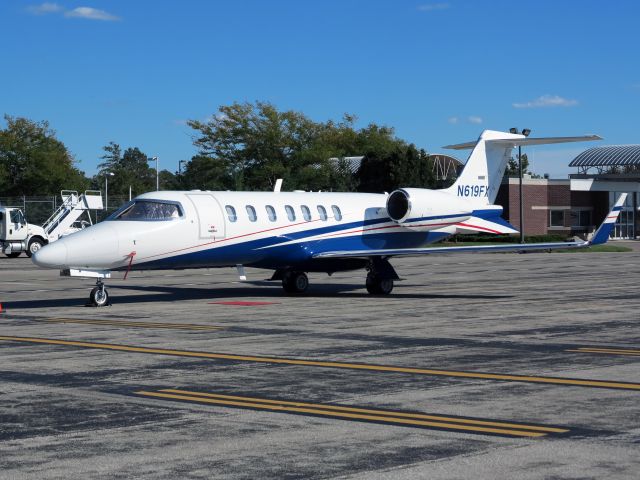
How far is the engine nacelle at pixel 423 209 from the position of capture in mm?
28062

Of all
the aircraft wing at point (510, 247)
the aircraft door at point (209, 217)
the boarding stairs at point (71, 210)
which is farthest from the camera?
the boarding stairs at point (71, 210)

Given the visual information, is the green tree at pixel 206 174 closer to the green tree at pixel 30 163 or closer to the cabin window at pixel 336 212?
the green tree at pixel 30 163

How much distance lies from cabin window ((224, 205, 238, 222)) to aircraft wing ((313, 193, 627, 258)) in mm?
2735

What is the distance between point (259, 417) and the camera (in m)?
9.62

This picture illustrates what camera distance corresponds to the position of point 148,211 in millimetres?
23266

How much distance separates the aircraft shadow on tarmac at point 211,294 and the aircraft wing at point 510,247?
3.79ft

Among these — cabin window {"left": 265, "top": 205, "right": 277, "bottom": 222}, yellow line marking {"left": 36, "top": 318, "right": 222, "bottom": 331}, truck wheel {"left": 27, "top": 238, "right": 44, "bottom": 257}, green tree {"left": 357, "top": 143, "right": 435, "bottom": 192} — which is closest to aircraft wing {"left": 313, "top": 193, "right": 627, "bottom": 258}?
cabin window {"left": 265, "top": 205, "right": 277, "bottom": 222}

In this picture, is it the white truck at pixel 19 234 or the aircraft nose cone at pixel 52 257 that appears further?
the white truck at pixel 19 234

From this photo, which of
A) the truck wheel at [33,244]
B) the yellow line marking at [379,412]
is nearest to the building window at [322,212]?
the yellow line marking at [379,412]

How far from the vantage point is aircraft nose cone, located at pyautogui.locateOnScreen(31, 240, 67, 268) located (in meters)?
20.9

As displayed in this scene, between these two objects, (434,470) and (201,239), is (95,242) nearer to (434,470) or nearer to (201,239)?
(201,239)

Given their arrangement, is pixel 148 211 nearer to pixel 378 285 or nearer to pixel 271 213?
pixel 271 213

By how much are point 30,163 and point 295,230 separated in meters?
72.8

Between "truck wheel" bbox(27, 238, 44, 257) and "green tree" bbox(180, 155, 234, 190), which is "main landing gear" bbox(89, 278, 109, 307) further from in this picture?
"green tree" bbox(180, 155, 234, 190)
